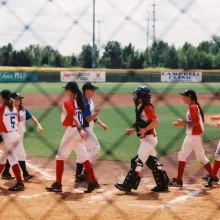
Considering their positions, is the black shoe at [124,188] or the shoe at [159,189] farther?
the shoe at [159,189]

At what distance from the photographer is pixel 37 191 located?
18.5ft

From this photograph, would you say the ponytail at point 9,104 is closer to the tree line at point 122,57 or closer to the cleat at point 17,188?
the tree line at point 122,57

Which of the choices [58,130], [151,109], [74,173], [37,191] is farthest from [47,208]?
[58,130]

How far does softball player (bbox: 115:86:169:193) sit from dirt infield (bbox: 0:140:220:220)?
128mm

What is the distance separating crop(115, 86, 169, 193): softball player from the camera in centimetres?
543

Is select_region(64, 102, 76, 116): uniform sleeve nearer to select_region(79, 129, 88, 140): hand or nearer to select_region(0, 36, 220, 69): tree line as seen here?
select_region(79, 129, 88, 140): hand

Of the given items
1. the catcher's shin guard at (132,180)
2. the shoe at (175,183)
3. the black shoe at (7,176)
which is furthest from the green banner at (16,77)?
the catcher's shin guard at (132,180)

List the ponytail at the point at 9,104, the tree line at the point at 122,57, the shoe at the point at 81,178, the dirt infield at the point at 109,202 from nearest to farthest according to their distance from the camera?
1. the tree line at the point at 122,57
2. the dirt infield at the point at 109,202
3. the ponytail at the point at 9,104
4. the shoe at the point at 81,178

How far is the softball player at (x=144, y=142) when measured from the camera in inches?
214

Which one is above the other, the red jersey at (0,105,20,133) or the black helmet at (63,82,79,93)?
the black helmet at (63,82,79,93)

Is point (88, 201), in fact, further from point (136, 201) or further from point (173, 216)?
point (173, 216)

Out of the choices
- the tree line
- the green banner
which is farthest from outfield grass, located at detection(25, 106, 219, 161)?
the green banner

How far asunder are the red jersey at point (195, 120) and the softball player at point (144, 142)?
1.70 feet

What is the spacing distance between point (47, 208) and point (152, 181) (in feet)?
6.23
